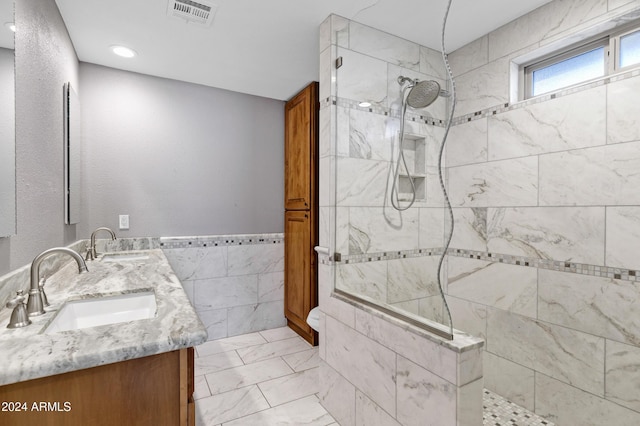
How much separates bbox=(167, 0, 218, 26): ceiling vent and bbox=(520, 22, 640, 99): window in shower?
1992mm

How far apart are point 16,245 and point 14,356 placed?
2.38ft

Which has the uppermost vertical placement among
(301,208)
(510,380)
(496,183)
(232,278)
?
(496,183)

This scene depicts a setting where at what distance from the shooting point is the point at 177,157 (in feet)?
8.99

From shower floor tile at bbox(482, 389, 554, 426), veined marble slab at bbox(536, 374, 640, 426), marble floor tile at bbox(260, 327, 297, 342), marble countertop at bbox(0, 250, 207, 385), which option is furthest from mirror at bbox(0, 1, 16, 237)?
veined marble slab at bbox(536, 374, 640, 426)

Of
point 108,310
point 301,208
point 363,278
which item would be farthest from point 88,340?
point 301,208

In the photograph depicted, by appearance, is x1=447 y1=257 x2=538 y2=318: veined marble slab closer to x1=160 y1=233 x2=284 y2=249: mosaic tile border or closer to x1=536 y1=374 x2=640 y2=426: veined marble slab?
x1=536 y1=374 x2=640 y2=426: veined marble slab

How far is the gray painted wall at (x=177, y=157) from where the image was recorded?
246cm

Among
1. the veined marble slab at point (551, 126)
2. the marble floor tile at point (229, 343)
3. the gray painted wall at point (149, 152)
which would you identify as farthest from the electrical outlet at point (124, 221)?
the veined marble slab at point (551, 126)

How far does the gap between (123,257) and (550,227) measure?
2.93 metres

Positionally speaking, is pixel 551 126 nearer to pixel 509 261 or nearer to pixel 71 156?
pixel 509 261

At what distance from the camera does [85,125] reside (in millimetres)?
2418

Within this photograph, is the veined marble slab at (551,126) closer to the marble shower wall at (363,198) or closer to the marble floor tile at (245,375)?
the marble shower wall at (363,198)

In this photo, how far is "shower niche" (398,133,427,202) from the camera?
194cm

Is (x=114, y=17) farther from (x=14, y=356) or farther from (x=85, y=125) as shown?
(x=14, y=356)
